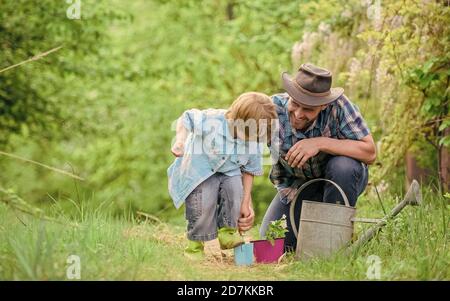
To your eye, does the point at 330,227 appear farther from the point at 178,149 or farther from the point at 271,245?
the point at 178,149

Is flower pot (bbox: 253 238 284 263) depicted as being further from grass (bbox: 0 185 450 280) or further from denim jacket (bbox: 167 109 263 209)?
denim jacket (bbox: 167 109 263 209)

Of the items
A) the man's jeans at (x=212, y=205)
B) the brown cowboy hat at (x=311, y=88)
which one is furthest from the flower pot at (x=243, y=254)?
the brown cowboy hat at (x=311, y=88)

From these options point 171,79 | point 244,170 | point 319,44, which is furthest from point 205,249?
point 171,79

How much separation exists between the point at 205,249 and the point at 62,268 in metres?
1.15

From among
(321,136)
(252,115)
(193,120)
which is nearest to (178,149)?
(193,120)

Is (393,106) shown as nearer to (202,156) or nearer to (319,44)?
(319,44)

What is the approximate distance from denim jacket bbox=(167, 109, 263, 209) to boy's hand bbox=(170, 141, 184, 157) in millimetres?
194

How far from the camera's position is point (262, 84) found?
34.9 feet

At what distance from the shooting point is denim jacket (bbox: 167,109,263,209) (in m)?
3.95

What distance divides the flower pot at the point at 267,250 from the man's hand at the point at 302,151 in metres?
0.44

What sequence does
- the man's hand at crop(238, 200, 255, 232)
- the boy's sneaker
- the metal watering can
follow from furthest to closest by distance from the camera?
1. the man's hand at crop(238, 200, 255, 232)
2. the boy's sneaker
3. the metal watering can

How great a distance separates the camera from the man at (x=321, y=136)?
387cm

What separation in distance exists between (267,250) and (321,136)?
0.72 meters

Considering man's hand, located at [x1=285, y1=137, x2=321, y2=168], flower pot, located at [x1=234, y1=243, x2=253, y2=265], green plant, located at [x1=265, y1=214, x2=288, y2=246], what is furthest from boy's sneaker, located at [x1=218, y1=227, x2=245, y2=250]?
man's hand, located at [x1=285, y1=137, x2=321, y2=168]
